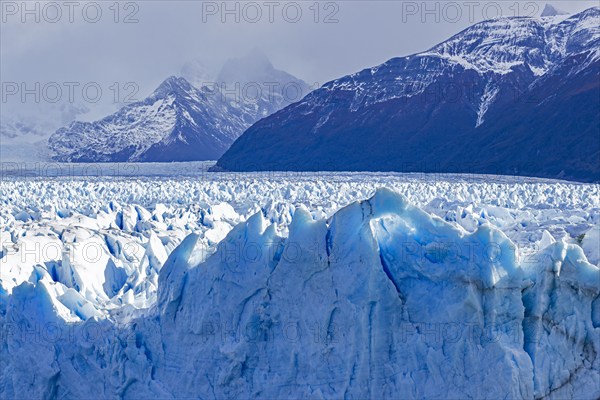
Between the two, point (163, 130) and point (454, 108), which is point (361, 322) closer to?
point (454, 108)

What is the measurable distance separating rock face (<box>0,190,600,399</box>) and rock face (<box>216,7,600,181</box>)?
5067 cm

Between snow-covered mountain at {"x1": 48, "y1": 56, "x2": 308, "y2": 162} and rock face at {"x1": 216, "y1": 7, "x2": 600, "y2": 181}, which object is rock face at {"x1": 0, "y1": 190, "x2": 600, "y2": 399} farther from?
snow-covered mountain at {"x1": 48, "y1": 56, "x2": 308, "y2": 162}

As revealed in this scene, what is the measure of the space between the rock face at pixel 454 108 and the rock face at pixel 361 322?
5067 cm

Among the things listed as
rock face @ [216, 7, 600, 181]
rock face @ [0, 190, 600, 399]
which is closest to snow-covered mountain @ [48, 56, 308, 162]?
rock face @ [216, 7, 600, 181]

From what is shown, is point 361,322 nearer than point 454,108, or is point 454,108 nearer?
point 361,322

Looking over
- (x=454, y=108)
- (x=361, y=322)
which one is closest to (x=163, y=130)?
(x=454, y=108)

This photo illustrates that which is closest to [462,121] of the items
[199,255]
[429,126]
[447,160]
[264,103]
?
[429,126]

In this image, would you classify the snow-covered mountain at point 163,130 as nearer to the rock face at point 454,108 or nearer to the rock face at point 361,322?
the rock face at point 454,108

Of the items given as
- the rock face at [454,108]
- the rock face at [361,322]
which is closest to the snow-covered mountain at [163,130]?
the rock face at [454,108]

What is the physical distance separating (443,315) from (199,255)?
2.75 meters

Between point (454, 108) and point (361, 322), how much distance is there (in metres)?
71.6

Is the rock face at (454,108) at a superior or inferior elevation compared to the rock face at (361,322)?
superior

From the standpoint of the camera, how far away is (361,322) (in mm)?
7188

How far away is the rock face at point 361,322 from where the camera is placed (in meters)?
7.05
